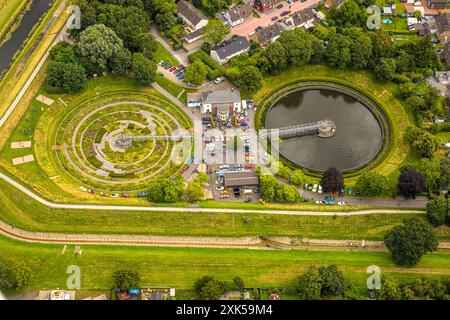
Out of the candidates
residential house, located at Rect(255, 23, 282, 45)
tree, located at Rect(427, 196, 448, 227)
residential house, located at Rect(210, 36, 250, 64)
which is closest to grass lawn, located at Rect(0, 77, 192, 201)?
residential house, located at Rect(210, 36, 250, 64)

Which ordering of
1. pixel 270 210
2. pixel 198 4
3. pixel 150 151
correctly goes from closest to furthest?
pixel 270 210, pixel 150 151, pixel 198 4

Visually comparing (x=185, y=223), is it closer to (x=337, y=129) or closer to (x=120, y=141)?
(x=120, y=141)

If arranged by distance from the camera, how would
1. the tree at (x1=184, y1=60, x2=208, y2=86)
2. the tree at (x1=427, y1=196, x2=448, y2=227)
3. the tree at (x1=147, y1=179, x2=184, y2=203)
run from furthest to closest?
the tree at (x1=184, y1=60, x2=208, y2=86), the tree at (x1=147, y1=179, x2=184, y2=203), the tree at (x1=427, y1=196, x2=448, y2=227)

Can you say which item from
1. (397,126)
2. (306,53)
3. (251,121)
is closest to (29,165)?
(251,121)

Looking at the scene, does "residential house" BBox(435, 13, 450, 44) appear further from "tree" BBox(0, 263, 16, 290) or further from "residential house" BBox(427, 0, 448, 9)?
"tree" BBox(0, 263, 16, 290)

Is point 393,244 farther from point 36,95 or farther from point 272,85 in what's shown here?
point 36,95
